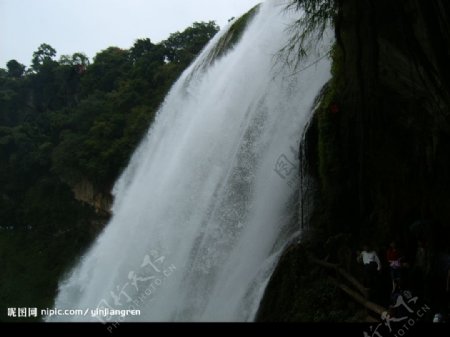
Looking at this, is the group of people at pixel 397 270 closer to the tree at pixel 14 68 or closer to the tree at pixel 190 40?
the tree at pixel 190 40

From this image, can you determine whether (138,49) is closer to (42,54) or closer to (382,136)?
(42,54)

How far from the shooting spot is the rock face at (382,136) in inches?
203

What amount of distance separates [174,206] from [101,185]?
48.0ft

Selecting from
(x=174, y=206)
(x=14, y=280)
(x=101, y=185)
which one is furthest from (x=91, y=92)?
(x=174, y=206)

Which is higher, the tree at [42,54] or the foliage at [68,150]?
the tree at [42,54]

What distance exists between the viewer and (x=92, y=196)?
24.7 m

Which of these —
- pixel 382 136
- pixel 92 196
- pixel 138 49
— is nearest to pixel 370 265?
pixel 382 136

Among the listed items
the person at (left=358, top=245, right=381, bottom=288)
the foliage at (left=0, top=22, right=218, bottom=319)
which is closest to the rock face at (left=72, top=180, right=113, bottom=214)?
the foliage at (left=0, top=22, right=218, bottom=319)

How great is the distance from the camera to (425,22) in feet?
16.0

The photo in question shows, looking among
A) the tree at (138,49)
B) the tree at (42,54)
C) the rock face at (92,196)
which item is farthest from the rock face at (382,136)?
the tree at (42,54)

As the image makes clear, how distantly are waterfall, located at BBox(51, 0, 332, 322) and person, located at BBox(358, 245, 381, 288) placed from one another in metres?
1.75

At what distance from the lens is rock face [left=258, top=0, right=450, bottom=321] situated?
516 cm

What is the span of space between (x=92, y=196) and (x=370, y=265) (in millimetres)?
20441

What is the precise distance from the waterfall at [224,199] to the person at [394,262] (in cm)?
217
